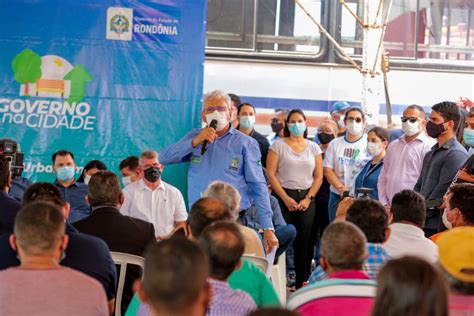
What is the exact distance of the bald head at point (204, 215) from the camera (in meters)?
4.98

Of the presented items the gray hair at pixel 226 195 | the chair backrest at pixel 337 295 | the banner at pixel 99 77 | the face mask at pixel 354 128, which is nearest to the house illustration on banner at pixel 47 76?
the banner at pixel 99 77

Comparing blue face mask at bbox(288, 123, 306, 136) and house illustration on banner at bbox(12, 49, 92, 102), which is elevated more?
house illustration on banner at bbox(12, 49, 92, 102)

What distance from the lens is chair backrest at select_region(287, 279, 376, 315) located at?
157 inches

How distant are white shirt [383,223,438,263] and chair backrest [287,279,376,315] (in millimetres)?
1690

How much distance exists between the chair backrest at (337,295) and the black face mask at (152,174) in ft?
14.2

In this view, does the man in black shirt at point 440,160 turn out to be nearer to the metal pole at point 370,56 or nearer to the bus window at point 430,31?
the metal pole at point 370,56

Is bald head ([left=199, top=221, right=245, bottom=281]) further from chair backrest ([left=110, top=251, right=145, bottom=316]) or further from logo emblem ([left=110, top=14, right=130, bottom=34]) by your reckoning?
logo emblem ([left=110, top=14, right=130, bottom=34])

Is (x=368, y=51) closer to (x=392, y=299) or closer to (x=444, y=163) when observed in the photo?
(x=444, y=163)

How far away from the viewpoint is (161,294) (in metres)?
3.14

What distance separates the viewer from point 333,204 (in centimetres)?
1034


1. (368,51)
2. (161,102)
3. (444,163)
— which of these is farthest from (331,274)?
(368,51)

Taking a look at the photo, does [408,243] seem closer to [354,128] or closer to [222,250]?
[222,250]

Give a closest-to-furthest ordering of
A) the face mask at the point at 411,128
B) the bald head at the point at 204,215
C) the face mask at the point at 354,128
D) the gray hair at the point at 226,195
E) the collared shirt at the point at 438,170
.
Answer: the bald head at the point at 204,215 < the gray hair at the point at 226,195 < the collared shirt at the point at 438,170 < the face mask at the point at 411,128 < the face mask at the point at 354,128

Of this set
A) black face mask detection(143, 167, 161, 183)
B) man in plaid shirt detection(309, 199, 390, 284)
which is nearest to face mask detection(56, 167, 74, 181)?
black face mask detection(143, 167, 161, 183)
